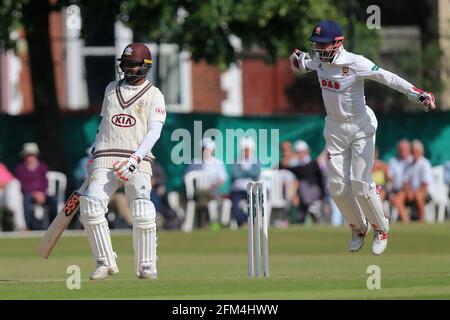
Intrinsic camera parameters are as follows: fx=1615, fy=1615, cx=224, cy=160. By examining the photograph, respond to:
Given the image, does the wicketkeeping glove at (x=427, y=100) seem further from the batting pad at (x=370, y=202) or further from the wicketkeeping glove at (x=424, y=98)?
the batting pad at (x=370, y=202)

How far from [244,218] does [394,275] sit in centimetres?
1184

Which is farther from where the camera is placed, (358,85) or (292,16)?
(292,16)

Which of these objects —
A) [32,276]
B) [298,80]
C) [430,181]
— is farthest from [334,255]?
[298,80]

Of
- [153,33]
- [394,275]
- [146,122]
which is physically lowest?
[394,275]

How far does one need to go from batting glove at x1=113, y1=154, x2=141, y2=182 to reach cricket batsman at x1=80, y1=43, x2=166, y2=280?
0.12 meters

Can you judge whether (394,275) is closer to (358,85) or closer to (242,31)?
(358,85)

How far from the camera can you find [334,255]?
21.1m

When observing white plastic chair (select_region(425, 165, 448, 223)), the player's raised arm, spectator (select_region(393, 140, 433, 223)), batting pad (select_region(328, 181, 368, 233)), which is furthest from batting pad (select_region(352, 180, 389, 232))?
white plastic chair (select_region(425, 165, 448, 223))

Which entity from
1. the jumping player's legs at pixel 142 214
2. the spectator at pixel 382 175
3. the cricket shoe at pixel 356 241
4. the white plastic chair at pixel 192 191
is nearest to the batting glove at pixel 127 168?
the jumping player's legs at pixel 142 214

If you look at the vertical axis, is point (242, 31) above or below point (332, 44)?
above

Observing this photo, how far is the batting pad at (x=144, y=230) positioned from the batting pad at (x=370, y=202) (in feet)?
6.90

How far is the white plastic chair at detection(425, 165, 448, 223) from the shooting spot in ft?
92.4

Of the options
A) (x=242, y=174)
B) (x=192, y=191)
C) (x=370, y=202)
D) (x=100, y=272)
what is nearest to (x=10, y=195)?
(x=192, y=191)

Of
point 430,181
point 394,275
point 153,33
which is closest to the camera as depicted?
point 394,275
